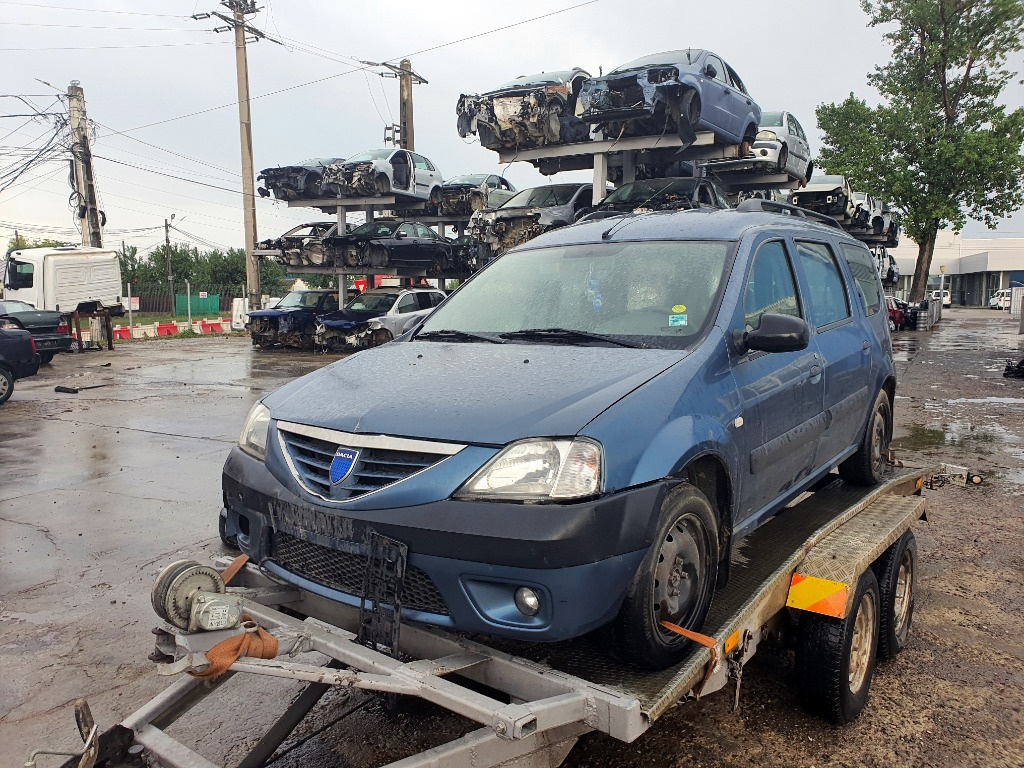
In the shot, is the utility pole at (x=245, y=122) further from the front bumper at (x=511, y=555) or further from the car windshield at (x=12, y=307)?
the front bumper at (x=511, y=555)

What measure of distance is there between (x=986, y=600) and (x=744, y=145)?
14.2 meters

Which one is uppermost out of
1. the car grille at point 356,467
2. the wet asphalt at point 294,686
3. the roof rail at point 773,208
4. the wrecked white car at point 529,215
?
the wrecked white car at point 529,215

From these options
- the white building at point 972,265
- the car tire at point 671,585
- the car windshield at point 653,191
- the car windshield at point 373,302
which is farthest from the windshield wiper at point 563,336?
the white building at point 972,265

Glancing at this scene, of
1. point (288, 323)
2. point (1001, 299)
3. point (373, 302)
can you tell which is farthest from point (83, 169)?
point (1001, 299)

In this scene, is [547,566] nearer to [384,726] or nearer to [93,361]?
[384,726]

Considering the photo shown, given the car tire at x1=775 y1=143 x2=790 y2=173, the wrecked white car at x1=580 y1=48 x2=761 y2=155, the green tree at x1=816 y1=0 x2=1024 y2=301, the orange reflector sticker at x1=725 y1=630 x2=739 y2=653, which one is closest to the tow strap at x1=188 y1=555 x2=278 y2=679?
the orange reflector sticker at x1=725 y1=630 x2=739 y2=653

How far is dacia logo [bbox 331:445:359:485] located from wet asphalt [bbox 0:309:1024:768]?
1.14 meters

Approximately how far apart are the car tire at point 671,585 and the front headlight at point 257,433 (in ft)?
4.59

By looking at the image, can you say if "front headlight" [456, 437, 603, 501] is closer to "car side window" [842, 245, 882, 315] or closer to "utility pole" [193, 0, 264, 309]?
"car side window" [842, 245, 882, 315]

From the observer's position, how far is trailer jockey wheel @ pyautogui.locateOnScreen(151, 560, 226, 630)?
2.25m

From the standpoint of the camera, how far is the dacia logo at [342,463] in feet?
8.45

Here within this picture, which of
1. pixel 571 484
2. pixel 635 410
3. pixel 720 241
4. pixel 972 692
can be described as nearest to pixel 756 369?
pixel 720 241

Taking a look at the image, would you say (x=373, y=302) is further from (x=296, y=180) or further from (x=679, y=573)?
(x=679, y=573)

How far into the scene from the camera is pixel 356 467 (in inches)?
101
